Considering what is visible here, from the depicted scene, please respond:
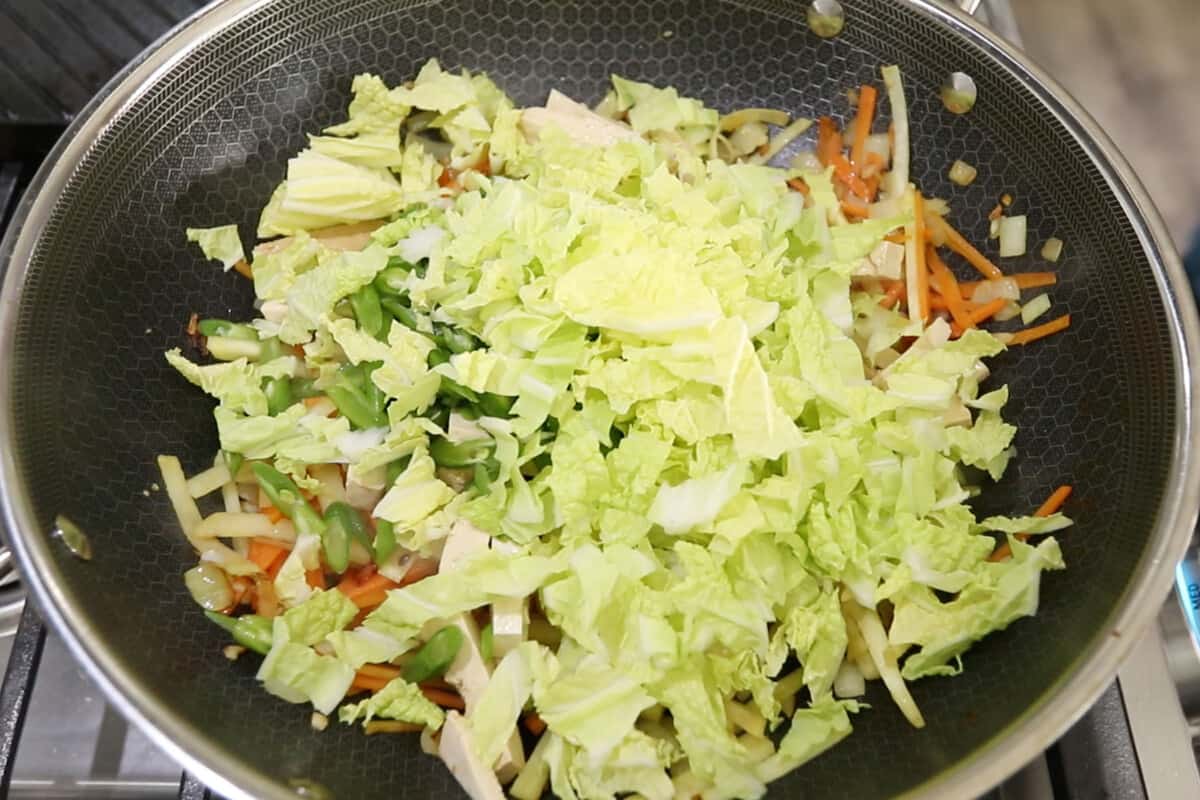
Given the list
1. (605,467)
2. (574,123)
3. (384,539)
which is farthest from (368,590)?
(574,123)

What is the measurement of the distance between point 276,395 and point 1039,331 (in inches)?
51.8

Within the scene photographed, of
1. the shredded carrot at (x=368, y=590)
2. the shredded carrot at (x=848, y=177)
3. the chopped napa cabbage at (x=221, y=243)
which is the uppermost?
the shredded carrot at (x=848, y=177)

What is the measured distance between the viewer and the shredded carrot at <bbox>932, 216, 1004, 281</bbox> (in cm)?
171

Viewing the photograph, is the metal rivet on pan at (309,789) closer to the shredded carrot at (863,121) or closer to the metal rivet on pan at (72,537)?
the metal rivet on pan at (72,537)

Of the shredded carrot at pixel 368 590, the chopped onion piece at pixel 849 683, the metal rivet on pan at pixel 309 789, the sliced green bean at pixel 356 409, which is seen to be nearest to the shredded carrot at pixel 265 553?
the shredded carrot at pixel 368 590

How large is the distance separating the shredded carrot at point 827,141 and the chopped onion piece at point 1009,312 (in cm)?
45

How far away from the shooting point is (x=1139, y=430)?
1423 millimetres

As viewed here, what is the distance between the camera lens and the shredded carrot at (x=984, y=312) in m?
1.67

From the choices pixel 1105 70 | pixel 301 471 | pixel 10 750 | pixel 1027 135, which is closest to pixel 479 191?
pixel 301 471

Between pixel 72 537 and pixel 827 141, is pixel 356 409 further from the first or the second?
pixel 827 141

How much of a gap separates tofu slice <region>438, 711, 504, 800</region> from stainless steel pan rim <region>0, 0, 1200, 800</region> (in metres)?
0.22

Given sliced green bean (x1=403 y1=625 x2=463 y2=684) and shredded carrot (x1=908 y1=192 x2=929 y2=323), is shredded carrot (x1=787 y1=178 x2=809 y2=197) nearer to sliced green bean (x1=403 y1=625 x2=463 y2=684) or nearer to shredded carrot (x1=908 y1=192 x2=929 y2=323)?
shredded carrot (x1=908 y1=192 x2=929 y2=323)

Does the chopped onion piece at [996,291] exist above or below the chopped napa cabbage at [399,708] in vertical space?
above

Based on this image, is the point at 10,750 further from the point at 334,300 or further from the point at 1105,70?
the point at 1105,70
